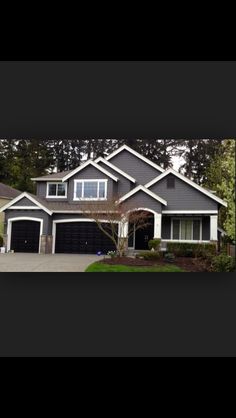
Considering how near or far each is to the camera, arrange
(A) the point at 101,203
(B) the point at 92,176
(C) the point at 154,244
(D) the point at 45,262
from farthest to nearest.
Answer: (B) the point at 92,176 → (A) the point at 101,203 → (C) the point at 154,244 → (D) the point at 45,262

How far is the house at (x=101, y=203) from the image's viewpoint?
7.52 metres

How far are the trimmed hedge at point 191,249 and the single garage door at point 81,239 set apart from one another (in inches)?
50.0

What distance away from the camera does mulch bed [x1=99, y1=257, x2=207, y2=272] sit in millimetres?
7059

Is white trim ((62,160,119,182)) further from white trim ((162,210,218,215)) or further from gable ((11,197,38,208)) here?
white trim ((162,210,218,215))

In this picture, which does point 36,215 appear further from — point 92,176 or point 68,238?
point 92,176

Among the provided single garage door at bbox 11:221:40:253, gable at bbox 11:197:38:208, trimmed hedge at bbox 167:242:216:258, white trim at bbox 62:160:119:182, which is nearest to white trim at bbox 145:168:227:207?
white trim at bbox 62:160:119:182

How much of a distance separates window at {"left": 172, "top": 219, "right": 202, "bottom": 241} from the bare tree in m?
0.60

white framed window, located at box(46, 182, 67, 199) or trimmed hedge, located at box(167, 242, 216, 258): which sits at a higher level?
white framed window, located at box(46, 182, 67, 199)

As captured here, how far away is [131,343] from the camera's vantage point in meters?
5.34

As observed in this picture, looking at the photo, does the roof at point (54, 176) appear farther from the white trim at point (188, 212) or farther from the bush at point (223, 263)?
the bush at point (223, 263)

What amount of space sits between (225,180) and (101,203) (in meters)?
2.58

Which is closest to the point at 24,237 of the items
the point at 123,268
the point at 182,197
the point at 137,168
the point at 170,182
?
the point at 123,268

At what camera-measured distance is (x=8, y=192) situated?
7.32 m
